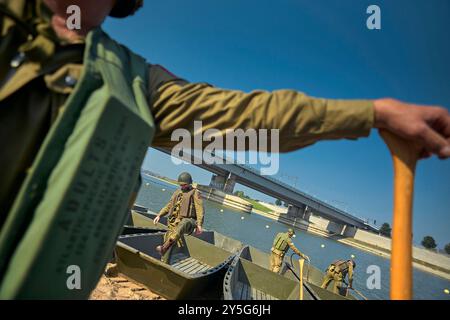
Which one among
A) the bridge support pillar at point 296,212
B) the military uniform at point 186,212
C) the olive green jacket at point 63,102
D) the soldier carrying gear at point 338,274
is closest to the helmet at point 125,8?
the olive green jacket at point 63,102

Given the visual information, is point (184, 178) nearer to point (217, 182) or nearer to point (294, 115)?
point (294, 115)

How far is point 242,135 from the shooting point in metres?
1.35

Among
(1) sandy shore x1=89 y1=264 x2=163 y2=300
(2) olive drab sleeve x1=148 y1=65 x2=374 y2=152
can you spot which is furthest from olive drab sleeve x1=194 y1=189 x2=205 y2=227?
(2) olive drab sleeve x1=148 y1=65 x2=374 y2=152

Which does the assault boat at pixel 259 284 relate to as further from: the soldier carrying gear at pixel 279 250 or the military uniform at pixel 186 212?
the soldier carrying gear at pixel 279 250

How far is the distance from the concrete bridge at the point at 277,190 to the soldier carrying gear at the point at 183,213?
108 ft

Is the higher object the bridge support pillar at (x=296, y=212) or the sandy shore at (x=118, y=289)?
the bridge support pillar at (x=296, y=212)

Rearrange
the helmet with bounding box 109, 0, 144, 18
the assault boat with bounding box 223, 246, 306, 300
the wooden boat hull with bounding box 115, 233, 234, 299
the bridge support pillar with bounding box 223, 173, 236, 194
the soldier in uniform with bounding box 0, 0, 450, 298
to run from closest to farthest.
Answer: the soldier in uniform with bounding box 0, 0, 450, 298 < the helmet with bounding box 109, 0, 144, 18 < the wooden boat hull with bounding box 115, 233, 234, 299 < the assault boat with bounding box 223, 246, 306, 300 < the bridge support pillar with bounding box 223, 173, 236, 194

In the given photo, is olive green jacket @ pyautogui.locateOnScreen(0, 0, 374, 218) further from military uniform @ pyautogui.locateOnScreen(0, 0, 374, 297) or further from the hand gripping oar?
the hand gripping oar

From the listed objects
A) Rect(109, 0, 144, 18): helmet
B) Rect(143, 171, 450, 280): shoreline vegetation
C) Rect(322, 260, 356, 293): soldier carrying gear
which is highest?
Rect(143, 171, 450, 280): shoreline vegetation

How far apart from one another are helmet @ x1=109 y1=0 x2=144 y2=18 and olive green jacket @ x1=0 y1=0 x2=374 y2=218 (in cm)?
81

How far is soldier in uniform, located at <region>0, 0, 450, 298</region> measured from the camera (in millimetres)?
1019

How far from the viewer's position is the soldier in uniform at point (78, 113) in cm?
102

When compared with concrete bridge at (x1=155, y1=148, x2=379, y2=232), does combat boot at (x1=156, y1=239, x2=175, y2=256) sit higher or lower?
lower
